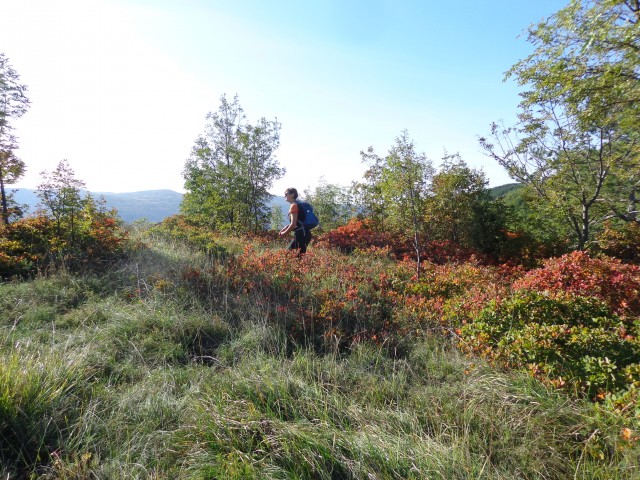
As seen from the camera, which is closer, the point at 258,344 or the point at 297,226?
the point at 258,344

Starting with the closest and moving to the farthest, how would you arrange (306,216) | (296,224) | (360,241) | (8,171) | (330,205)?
(296,224) < (306,216) < (8,171) < (360,241) < (330,205)

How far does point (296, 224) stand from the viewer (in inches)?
254

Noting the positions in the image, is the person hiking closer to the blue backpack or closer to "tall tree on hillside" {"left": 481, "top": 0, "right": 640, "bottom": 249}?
the blue backpack

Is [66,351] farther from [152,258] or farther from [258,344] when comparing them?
[152,258]

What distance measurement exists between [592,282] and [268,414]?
14.8ft

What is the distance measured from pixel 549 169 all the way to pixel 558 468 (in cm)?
941

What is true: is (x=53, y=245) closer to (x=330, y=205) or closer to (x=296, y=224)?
(x=296, y=224)

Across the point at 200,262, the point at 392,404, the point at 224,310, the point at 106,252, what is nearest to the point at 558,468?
the point at 392,404

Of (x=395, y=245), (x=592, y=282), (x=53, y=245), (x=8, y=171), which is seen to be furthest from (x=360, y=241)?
(x=8, y=171)

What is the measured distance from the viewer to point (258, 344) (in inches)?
142

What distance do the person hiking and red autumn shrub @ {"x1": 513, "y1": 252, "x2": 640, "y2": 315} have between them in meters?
4.04

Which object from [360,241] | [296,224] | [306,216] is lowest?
[360,241]

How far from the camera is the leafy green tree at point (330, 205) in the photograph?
1516 cm

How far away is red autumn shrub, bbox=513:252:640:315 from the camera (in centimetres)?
390
